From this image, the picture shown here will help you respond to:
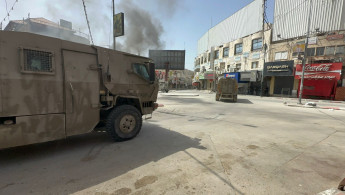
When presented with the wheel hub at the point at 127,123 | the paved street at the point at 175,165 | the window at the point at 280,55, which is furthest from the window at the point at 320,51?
the wheel hub at the point at 127,123

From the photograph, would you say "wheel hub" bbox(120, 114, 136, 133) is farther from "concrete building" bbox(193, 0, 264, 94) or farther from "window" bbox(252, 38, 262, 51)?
"window" bbox(252, 38, 262, 51)

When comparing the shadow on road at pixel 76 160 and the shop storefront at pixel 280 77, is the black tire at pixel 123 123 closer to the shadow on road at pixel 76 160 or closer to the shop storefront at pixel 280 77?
the shadow on road at pixel 76 160

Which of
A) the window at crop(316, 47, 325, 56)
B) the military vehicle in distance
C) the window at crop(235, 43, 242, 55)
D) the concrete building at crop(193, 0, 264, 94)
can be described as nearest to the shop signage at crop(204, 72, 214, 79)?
the concrete building at crop(193, 0, 264, 94)

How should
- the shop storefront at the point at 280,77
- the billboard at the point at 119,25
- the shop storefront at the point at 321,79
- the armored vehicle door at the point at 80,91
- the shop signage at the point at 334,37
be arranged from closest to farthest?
the armored vehicle door at the point at 80,91, the billboard at the point at 119,25, the shop signage at the point at 334,37, the shop storefront at the point at 321,79, the shop storefront at the point at 280,77

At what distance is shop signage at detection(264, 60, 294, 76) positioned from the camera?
2344 centimetres

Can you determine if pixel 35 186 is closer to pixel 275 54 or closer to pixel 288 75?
pixel 288 75

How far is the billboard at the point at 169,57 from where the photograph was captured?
43.9m

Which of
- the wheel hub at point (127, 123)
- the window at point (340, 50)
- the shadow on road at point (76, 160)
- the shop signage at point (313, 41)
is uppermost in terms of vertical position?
the shop signage at point (313, 41)

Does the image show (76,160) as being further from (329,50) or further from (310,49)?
(310,49)

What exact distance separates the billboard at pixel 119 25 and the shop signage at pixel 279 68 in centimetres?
2363

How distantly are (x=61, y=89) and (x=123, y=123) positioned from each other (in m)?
1.79

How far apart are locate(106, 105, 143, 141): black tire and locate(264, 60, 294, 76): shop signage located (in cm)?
2557

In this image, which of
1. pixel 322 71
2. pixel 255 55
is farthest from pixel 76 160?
pixel 255 55

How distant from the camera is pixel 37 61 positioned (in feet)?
11.4
